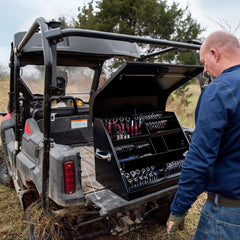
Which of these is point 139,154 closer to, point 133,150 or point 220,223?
point 133,150

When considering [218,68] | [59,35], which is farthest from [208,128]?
[59,35]

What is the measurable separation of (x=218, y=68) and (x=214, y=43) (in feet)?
0.53

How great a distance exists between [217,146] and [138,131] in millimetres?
1676

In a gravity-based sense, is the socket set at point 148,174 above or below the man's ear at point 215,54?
below

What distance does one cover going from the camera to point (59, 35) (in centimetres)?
173

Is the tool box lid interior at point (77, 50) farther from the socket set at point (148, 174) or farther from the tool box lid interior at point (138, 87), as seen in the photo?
the socket set at point (148, 174)

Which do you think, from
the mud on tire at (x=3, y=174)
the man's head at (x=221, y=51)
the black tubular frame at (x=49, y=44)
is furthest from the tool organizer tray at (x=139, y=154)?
the mud on tire at (x=3, y=174)

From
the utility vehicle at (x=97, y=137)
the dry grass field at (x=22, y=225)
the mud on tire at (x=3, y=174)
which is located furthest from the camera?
the mud on tire at (x=3, y=174)

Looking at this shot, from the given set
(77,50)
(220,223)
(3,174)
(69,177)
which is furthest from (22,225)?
(220,223)

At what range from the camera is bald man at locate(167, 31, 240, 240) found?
4.48ft

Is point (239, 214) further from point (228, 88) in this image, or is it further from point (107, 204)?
point (107, 204)

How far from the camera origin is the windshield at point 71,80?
378 centimetres

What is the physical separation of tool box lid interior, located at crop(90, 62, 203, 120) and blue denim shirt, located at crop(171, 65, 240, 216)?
104cm

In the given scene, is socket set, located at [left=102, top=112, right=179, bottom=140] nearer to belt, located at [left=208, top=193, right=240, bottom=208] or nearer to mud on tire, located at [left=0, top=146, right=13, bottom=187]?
belt, located at [left=208, top=193, right=240, bottom=208]
